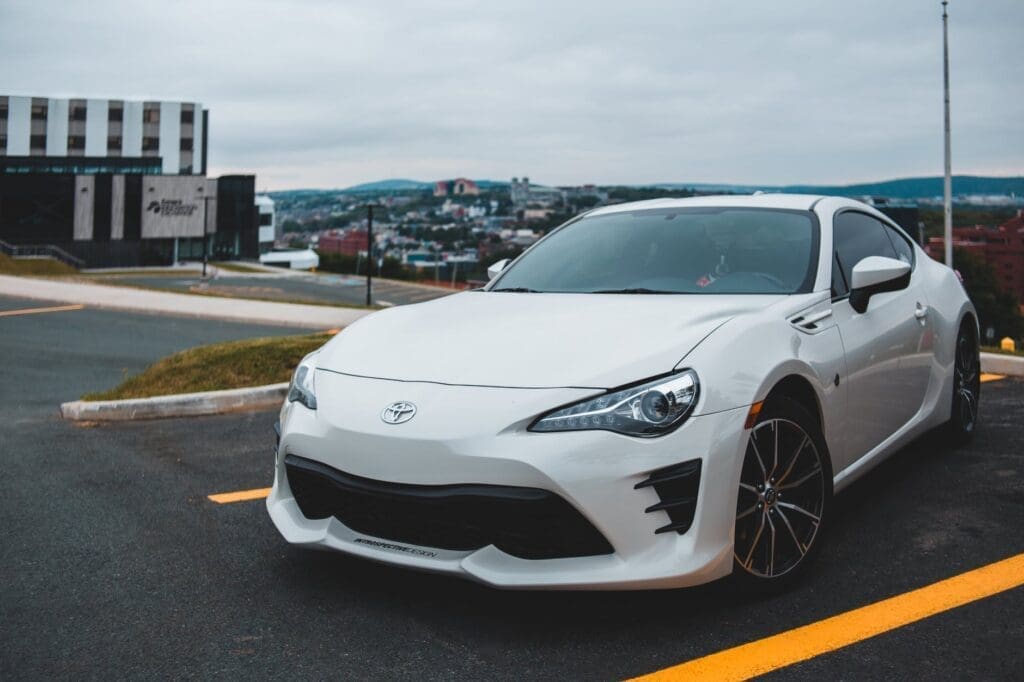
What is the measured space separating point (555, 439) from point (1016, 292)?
79987 millimetres

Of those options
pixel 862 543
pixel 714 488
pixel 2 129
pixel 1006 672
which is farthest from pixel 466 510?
pixel 2 129

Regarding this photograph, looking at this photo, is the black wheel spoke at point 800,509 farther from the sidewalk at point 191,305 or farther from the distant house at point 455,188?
the distant house at point 455,188

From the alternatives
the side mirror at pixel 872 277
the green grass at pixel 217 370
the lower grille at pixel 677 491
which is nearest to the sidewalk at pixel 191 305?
the green grass at pixel 217 370

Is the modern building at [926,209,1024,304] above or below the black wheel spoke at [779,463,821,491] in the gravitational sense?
above

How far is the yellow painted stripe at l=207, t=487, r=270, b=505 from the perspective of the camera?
4836mm

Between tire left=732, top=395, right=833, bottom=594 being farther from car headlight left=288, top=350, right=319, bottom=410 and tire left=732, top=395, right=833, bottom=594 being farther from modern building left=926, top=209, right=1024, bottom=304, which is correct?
A: modern building left=926, top=209, right=1024, bottom=304

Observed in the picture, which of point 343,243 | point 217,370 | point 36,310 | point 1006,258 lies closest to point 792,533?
point 217,370

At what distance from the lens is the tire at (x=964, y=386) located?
18.5ft

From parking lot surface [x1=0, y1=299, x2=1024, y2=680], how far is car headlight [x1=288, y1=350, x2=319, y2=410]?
2.24 feet

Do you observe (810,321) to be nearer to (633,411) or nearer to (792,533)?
(792,533)

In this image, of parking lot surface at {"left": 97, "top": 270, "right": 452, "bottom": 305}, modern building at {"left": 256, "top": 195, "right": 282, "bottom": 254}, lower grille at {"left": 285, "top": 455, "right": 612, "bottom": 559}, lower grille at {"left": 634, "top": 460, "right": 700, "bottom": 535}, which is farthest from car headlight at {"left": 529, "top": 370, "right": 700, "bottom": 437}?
modern building at {"left": 256, "top": 195, "right": 282, "bottom": 254}

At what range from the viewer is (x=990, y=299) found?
72562 millimetres

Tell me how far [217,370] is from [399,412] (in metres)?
5.17

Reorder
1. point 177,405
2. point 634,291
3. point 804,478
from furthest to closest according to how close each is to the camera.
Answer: point 177,405
point 634,291
point 804,478
